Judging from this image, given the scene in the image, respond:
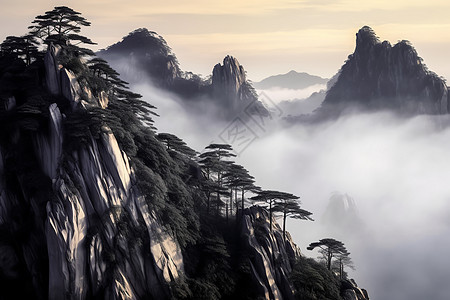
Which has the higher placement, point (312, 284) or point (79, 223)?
point (312, 284)

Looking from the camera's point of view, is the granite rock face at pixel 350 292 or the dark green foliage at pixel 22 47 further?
the dark green foliage at pixel 22 47

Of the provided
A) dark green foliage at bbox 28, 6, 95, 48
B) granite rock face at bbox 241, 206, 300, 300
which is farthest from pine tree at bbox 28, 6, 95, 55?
granite rock face at bbox 241, 206, 300, 300

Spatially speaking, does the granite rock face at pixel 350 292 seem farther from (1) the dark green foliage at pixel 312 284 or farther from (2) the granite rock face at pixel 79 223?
(2) the granite rock face at pixel 79 223

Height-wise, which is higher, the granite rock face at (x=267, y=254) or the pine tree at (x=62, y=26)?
the pine tree at (x=62, y=26)

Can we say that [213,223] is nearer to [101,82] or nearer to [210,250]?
[210,250]

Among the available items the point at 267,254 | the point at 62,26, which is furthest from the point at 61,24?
the point at 267,254

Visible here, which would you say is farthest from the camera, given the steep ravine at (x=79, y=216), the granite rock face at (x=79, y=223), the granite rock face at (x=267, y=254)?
the granite rock face at (x=267, y=254)

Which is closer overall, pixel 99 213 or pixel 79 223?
pixel 79 223

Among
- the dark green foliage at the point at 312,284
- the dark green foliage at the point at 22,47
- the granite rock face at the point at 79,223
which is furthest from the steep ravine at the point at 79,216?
the dark green foliage at the point at 22,47

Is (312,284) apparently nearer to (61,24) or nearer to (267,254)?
(267,254)
